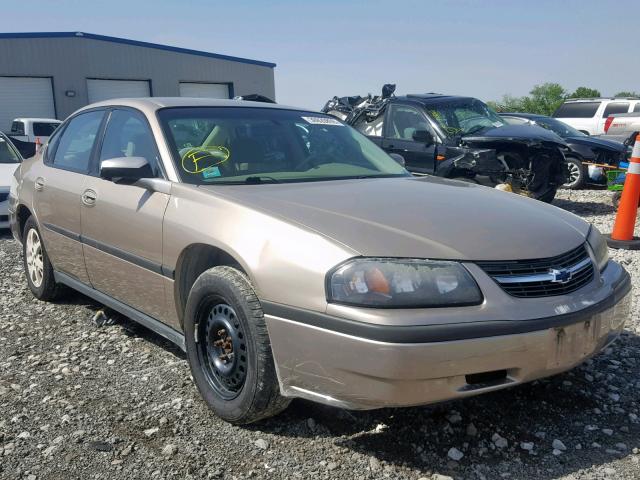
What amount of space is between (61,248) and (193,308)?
74.1 inches

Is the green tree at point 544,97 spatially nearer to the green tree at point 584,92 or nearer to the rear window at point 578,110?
the green tree at point 584,92

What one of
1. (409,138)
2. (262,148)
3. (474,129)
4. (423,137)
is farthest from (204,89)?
A: (262,148)

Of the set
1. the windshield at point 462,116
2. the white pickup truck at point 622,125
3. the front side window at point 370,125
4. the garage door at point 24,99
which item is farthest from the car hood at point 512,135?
the garage door at point 24,99

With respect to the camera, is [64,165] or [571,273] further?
[64,165]

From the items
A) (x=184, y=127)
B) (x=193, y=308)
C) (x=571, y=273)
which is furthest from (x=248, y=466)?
(x=184, y=127)

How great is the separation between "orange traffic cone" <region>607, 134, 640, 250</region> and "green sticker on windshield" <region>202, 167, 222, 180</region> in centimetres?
463

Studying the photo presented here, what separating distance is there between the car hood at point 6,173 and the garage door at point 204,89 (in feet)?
70.8

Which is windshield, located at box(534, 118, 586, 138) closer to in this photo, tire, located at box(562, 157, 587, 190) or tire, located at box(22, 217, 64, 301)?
tire, located at box(562, 157, 587, 190)

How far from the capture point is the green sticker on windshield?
3.44 metres

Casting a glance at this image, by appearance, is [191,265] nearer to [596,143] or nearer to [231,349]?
[231,349]

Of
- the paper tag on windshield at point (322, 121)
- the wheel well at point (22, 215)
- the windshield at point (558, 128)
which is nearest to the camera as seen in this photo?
the paper tag on windshield at point (322, 121)

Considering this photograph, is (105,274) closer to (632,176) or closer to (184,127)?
(184,127)

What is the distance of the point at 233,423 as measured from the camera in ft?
9.76

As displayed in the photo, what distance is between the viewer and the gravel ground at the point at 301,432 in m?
2.67
